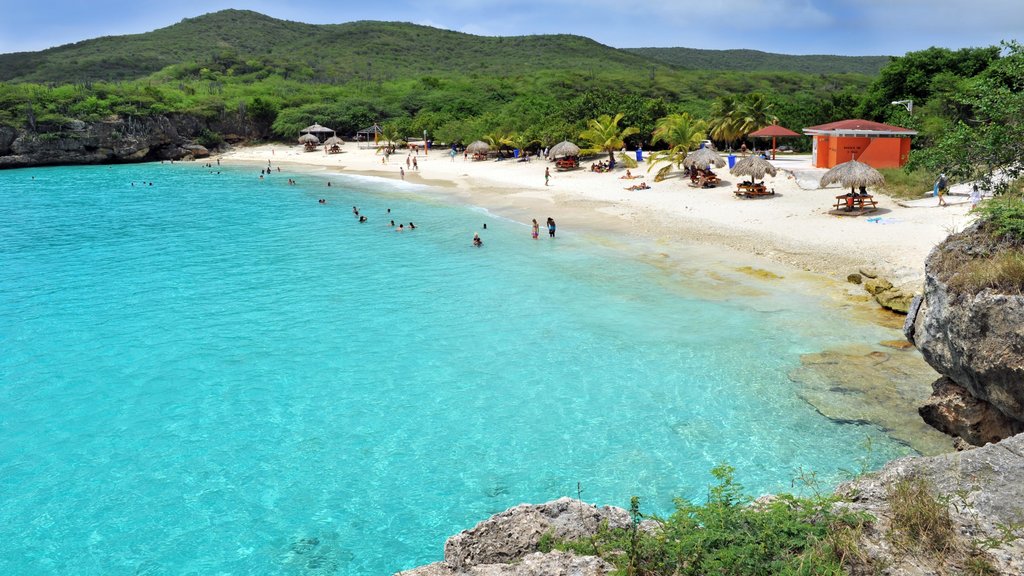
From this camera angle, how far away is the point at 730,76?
347 ft

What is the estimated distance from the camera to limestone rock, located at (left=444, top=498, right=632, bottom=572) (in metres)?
5.50

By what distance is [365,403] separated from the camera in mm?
12492

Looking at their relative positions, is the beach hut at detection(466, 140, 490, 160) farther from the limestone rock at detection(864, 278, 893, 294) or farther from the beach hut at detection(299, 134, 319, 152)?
the limestone rock at detection(864, 278, 893, 294)

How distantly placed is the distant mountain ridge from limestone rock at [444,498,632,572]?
117417 mm

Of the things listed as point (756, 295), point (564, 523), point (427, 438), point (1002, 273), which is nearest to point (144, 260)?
point (427, 438)

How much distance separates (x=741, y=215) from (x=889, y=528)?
76.2 ft

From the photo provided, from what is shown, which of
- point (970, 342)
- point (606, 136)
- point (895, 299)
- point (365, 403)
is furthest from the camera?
point (606, 136)

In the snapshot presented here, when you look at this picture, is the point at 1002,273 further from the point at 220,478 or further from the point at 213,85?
the point at 213,85

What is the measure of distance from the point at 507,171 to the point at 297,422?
1434 inches

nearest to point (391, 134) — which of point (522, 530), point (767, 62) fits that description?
point (522, 530)

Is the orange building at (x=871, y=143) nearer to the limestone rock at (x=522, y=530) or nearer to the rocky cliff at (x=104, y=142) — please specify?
the limestone rock at (x=522, y=530)

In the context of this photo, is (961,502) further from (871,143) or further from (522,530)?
(871,143)

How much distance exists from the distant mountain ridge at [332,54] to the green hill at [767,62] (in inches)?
12.0

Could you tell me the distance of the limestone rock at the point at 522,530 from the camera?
217 inches
